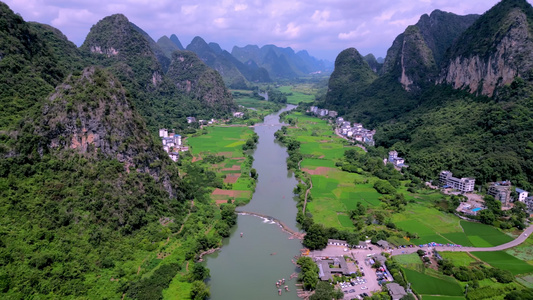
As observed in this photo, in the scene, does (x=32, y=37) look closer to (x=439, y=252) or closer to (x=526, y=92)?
(x=439, y=252)

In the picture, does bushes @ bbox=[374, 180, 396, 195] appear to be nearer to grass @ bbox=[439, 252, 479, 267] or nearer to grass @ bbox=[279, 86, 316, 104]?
grass @ bbox=[439, 252, 479, 267]

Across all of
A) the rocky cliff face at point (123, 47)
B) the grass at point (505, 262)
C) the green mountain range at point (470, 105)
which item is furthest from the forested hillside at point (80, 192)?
the rocky cliff face at point (123, 47)

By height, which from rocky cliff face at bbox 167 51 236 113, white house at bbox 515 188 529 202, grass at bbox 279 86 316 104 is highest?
rocky cliff face at bbox 167 51 236 113

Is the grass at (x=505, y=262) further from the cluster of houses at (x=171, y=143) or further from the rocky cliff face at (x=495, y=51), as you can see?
the cluster of houses at (x=171, y=143)

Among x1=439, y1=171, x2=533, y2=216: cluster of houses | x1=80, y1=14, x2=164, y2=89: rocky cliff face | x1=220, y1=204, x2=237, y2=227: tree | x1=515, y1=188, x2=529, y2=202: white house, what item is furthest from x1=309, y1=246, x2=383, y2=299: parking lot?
x1=80, y1=14, x2=164, y2=89: rocky cliff face

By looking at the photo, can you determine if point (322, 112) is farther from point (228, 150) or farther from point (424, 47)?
point (228, 150)

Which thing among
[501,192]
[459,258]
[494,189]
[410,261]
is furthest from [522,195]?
[410,261]
